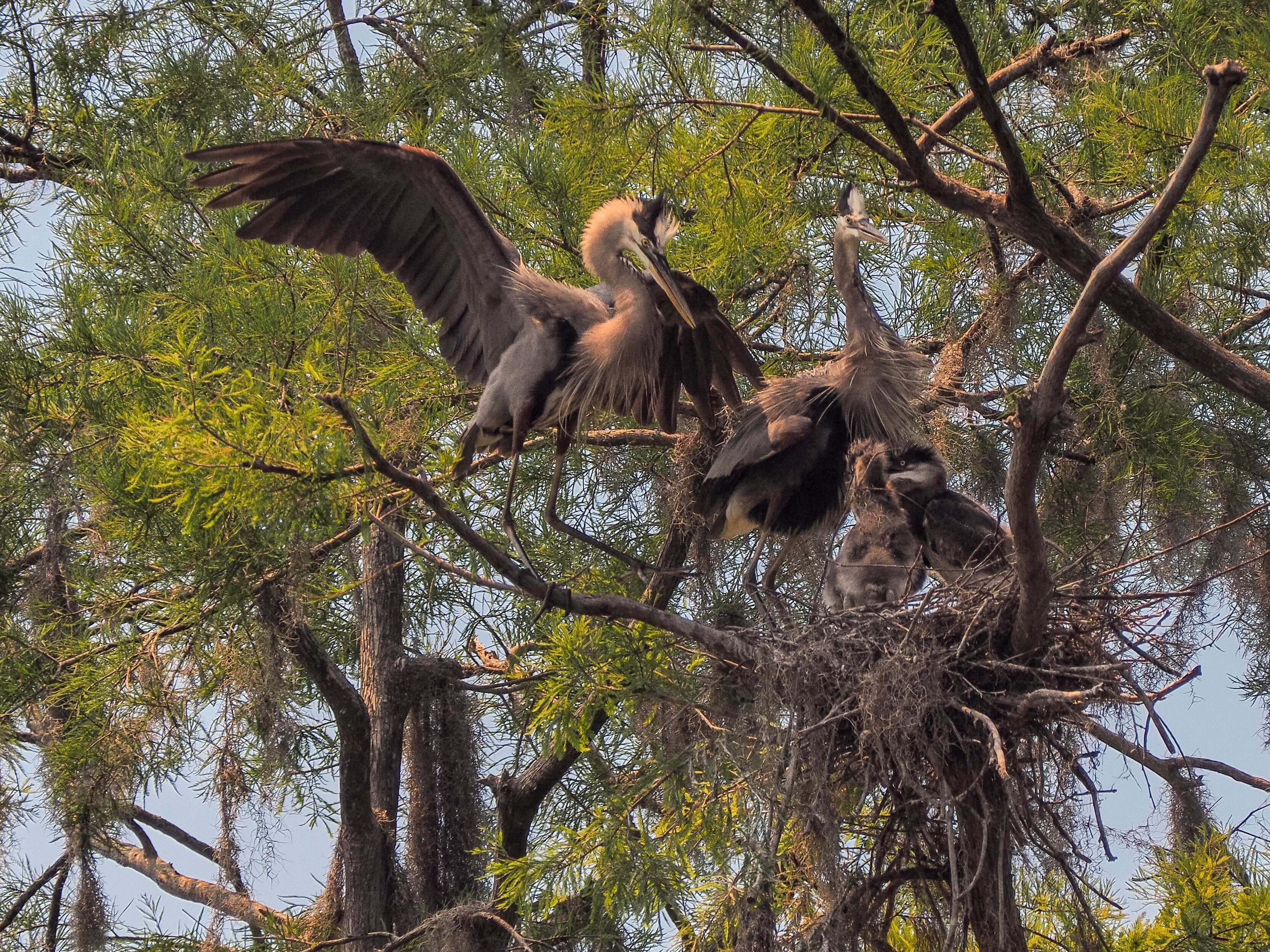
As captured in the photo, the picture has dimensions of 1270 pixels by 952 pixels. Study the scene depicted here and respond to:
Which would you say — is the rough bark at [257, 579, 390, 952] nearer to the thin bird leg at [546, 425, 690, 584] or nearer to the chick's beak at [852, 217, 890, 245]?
the thin bird leg at [546, 425, 690, 584]

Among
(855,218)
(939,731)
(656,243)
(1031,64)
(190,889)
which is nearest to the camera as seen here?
(939,731)

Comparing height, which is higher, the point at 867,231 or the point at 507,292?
the point at 867,231

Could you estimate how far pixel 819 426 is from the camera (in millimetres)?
4914

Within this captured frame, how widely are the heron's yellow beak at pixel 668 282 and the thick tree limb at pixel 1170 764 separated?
175cm

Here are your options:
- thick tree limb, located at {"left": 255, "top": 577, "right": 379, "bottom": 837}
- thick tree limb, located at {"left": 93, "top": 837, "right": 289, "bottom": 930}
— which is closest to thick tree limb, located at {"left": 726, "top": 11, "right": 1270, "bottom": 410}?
thick tree limb, located at {"left": 255, "top": 577, "right": 379, "bottom": 837}

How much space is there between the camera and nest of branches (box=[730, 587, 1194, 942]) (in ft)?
11.5

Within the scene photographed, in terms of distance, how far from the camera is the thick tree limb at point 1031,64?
14.2ft

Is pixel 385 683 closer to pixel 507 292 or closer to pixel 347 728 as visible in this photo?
pixel 347 728

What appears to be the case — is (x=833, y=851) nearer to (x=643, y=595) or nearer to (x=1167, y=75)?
(x=643, y=595)

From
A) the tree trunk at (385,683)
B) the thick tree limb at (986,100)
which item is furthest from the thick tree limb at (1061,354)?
the tree trunk at (385,683)

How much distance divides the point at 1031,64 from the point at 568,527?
229 centimetres

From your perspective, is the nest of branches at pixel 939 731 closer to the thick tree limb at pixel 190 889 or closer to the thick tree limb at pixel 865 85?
the thick tree limb at pixel 865 85

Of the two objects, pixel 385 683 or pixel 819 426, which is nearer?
pixel 819 426

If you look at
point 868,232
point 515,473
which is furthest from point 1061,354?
point 868,232
